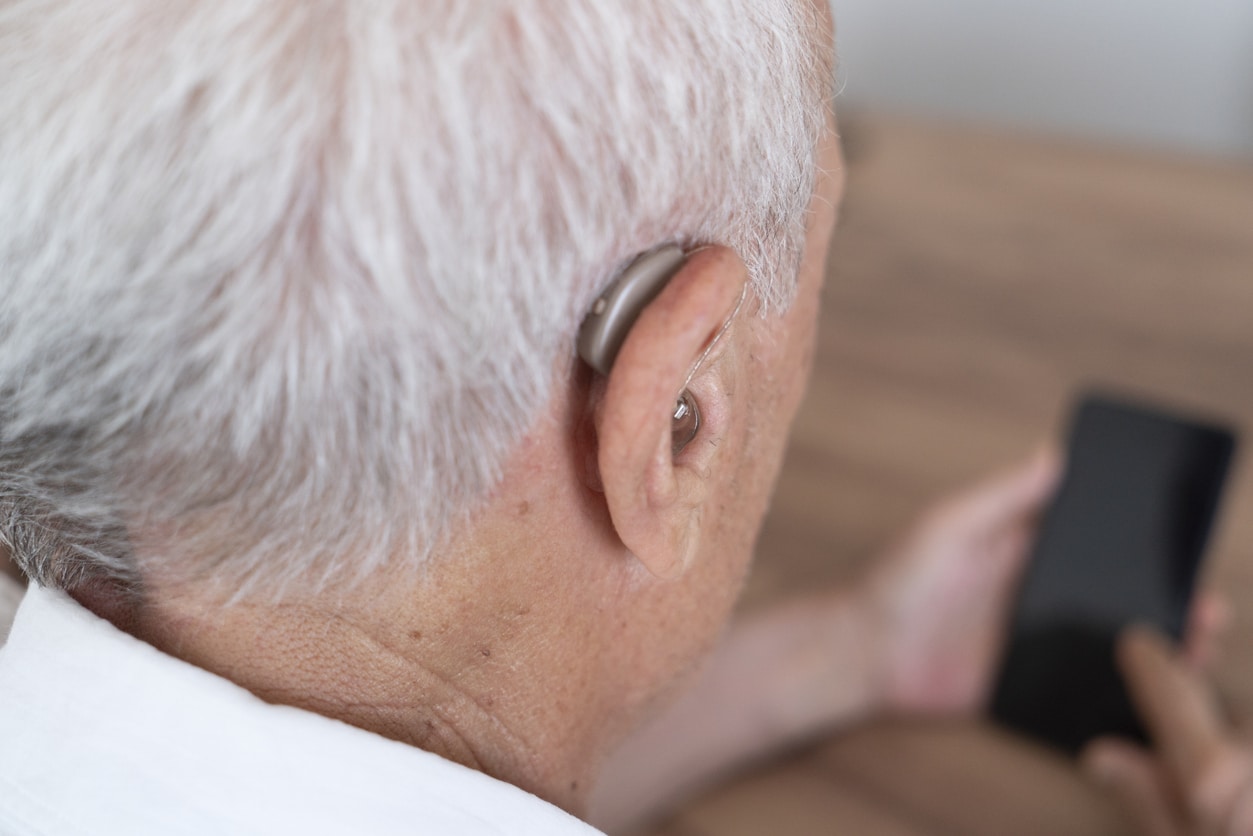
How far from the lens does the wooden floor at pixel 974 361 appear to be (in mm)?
778

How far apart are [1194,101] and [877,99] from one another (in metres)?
0.63

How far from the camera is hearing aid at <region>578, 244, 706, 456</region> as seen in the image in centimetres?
38

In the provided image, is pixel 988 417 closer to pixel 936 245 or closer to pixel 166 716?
pixel 936 245

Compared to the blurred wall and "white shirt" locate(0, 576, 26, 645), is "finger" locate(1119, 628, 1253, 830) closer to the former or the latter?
"white shirt" locate(0, 576, 26, 645)

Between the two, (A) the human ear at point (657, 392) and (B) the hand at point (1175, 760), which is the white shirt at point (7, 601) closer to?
(A) the human ear at point (657, 392)

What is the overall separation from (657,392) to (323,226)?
123 millimetres

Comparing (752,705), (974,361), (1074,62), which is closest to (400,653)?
(752,705)

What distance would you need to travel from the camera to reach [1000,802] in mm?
749

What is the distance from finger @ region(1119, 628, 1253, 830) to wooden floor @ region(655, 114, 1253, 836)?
49 millimetres

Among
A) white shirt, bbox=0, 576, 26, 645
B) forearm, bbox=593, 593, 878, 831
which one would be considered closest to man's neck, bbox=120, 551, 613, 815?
white shirt, bbox=0, 576, 26, 645

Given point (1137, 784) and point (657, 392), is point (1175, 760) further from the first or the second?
point (657, 392)

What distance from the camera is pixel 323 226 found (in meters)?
0.34

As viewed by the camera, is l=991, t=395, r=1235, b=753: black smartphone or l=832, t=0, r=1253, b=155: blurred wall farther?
l=832, t=0, r=1253, b=155: blurred wall

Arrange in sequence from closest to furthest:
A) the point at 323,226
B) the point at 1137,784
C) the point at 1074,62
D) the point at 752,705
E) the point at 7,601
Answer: the point at 323,226 < the point at 7,601 < the point at 1137,784 < the point at 752,705 < the point at 1074,62
